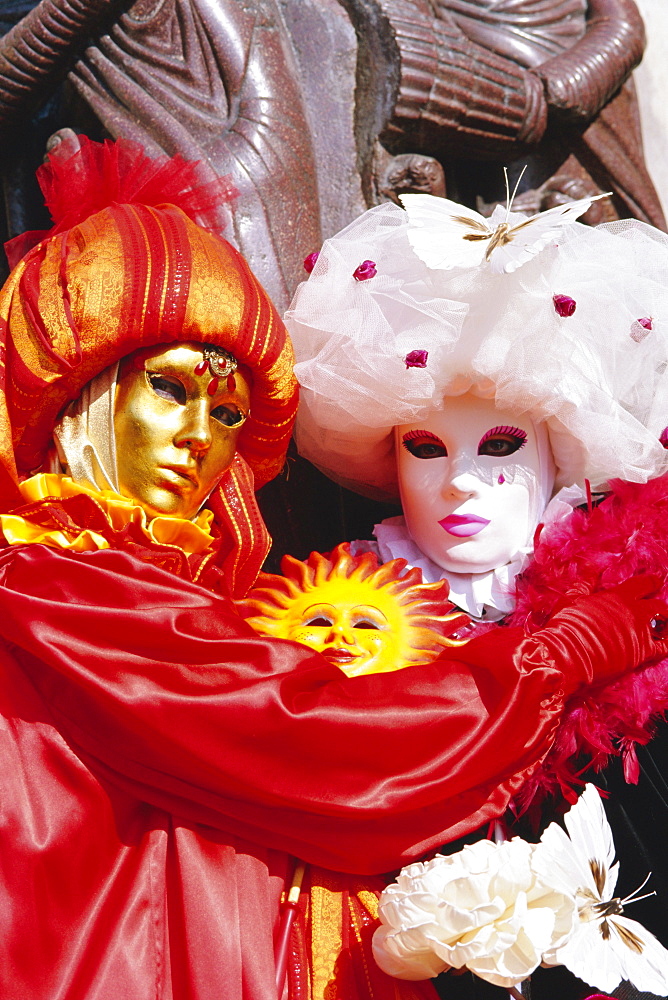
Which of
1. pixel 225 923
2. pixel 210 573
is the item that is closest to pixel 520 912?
pixel 225 923

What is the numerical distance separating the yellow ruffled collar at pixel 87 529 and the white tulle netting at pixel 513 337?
423mm

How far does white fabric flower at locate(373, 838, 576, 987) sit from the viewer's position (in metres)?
1.73

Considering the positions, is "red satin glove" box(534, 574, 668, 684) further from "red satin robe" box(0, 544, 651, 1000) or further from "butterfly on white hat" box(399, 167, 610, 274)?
"butterfly on white hat" box(399, 167, 610, 274)

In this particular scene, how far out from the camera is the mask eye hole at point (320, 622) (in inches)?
93.5

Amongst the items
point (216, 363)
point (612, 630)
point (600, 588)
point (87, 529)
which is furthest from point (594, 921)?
point (216, 363)

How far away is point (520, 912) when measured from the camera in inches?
68.4

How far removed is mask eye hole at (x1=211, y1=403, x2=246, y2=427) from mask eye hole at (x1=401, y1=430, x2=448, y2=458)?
380 mm

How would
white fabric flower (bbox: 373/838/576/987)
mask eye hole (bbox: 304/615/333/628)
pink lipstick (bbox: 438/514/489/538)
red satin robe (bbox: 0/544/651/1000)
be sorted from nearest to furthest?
white fabric flower (bbox: 373/838/576/987), red satin robe (bbox: 0/544/651/1000), mask eye hole (bbox: 304/615/333/628), pink lipstick (bbox: 438/514/489/538)

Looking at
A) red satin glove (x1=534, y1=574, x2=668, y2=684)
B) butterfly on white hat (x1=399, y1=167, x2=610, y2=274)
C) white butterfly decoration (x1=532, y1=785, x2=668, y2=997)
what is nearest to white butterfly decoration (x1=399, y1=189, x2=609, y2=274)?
butterfly on white hat (x1=399, y1=167, x2=610, y2=274)

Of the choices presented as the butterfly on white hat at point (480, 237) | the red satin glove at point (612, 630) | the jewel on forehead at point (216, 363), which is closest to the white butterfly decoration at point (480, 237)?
the butterfly on white hat at point (480, 237)

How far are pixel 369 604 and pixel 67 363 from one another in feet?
2.40

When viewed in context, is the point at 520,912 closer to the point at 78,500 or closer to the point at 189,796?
the point at 189,796

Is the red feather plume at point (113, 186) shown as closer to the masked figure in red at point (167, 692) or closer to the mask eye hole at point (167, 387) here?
the masked figure in red at point (167, 692)

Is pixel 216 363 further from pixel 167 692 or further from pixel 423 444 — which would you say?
pixel 167 692
